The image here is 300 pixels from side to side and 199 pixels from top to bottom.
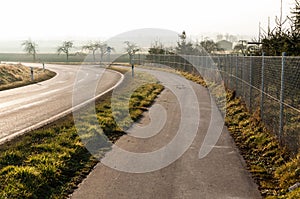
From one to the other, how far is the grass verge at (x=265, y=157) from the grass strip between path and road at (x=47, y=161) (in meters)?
3.00

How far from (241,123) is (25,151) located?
615 cm

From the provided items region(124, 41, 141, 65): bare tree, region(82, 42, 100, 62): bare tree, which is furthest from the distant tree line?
region(82, 42, 100, 62): bare tree

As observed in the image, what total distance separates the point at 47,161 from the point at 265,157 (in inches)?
167

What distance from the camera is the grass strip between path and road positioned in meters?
5.36

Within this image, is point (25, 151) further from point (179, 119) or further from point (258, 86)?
point (258, 86)

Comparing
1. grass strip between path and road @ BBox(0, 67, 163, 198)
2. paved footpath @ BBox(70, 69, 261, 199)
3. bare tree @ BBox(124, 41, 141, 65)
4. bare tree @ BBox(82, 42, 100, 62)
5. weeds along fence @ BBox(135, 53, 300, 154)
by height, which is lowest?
paved footpath @ BBox(70, 69, 261, 199)

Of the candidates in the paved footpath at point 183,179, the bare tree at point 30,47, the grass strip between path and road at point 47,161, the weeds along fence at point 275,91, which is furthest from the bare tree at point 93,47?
the paved footpath at point 183,179

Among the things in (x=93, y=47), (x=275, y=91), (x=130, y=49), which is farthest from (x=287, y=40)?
(x=93, y=47)

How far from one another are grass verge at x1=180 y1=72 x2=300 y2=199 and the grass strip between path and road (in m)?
3.00

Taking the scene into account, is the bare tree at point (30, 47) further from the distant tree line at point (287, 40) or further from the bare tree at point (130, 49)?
the distant tree line at point (287, 40)

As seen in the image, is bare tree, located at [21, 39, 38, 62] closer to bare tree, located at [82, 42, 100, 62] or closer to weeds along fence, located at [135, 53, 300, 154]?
bare tree, located at [82, 42, 100, 62]

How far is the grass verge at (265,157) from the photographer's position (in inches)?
219

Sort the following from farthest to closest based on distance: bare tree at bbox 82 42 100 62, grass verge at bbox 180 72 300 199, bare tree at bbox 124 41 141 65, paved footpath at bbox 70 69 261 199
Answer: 1. bare tree at bbox 82 42 100 62
2. bare tree at bbox 124 41 141 65
3. grass verge at bbox 180 72 300 199
4. paved footpath at bbox 70 69 261 199

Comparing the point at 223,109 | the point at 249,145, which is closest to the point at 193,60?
the point at 223,109
